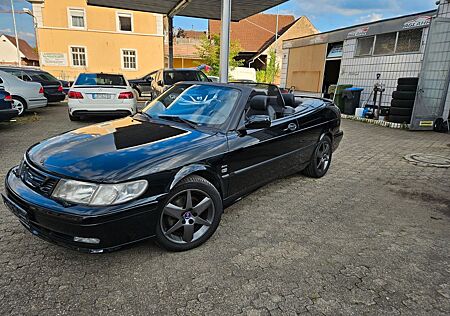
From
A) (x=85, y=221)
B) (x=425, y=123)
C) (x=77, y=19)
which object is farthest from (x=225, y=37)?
(x=77, y=19)

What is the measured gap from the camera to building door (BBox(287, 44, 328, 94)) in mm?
14883

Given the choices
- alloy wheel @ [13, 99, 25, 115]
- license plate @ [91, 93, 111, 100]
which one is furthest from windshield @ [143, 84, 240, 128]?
alloy wheel @ [13, 99, 25, 115]

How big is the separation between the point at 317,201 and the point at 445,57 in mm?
7859

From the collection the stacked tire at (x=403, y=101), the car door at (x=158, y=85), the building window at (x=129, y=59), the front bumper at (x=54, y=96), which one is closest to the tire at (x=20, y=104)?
the front bumper at (x=54, y=96)

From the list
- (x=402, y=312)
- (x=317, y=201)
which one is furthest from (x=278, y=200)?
(x=402, y=312)

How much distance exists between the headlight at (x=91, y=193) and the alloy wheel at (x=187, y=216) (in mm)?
416

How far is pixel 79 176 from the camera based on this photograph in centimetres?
225

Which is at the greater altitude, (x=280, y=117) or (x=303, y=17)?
(x=303, y=17)

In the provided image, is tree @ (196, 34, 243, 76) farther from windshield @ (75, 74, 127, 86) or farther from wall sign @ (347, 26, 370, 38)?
windshield @ (75, 74, 127, 86)

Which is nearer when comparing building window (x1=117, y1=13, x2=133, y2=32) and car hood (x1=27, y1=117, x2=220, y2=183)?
car hood (x1=27, y1=117, x2=220, y2=183)

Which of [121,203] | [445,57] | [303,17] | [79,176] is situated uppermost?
[303,17]

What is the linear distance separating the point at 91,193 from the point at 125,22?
94.4 feet

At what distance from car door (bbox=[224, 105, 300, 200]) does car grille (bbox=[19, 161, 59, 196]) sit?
59.6 inches

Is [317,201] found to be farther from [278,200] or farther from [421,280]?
A: [421,280]
